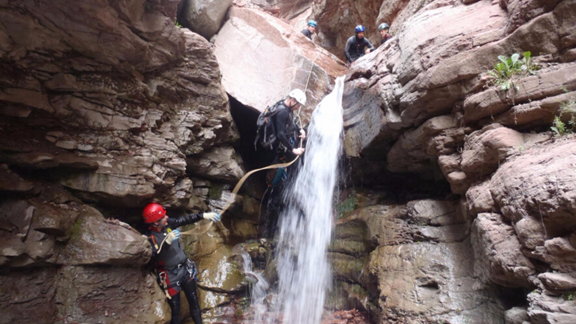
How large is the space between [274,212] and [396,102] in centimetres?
489

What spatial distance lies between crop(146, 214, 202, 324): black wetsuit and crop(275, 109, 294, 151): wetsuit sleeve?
9.55ft

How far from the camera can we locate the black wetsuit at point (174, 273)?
17.8ft

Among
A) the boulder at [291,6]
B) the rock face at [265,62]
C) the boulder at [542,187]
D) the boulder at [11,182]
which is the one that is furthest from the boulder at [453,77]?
the boulder at [291,6]

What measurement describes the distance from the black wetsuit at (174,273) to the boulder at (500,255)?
468 cm

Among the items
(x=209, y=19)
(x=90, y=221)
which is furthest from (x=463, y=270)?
(x=209, y=19)

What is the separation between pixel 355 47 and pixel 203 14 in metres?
4.78

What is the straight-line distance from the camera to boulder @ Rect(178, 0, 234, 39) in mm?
8859

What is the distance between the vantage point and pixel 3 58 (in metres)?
4.39

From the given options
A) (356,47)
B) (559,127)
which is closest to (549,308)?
(559,127)

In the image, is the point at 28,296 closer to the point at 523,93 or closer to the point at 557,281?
the point at 557,281

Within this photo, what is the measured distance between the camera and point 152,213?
5598 millimetres

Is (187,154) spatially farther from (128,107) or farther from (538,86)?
(538,86)

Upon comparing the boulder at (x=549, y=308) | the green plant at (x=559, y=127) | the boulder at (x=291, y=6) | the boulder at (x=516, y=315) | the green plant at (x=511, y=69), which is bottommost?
the boulder at (x=516, y=315)

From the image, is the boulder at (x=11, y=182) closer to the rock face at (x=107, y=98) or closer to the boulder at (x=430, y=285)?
the rock face at (x=107, y=98)
